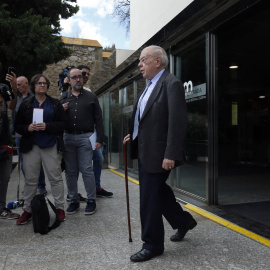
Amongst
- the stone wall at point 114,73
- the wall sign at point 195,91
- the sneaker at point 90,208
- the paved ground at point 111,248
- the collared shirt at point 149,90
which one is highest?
the stone wall at point 114,73

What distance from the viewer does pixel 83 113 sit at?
14.0ft

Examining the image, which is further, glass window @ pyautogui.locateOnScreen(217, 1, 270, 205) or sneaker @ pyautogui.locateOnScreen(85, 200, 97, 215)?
glass window @ pyautogui.locateOnScreen(217, 1, 270, 205)

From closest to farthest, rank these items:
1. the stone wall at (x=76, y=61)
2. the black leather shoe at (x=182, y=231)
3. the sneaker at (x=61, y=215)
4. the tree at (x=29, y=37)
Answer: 1. the black leather shoe at (x=182, y=231)
2. the sneaker at (x=61, y=215)
3. the tree at (x=29, y=37)
4. the stone wall at (x=76, y=61)

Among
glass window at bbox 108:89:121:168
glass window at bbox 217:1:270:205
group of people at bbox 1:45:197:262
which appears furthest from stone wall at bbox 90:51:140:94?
group of people at bbox 1:45:197:262

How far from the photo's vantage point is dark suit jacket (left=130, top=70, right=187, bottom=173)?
2510 mm

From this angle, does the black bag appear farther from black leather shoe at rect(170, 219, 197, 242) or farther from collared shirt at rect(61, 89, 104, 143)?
black leather shoe at rect(170, 219, 197, 242)

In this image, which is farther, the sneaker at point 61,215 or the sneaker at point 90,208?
the sneaker at point 90,208

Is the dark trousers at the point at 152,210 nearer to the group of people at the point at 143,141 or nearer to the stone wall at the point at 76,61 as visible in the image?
the group of people at the point at 143,141

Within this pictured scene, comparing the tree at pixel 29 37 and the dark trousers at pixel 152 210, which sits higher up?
the tree at pixel 29 37

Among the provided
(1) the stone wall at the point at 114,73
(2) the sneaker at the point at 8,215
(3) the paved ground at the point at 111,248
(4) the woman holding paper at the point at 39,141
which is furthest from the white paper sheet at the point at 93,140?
(1) the stone wall at the point at 114,73

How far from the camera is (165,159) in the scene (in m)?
2.52

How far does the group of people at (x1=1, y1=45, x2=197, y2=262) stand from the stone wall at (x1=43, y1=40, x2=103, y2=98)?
1367cm

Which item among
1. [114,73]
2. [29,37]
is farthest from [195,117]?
[29,37]

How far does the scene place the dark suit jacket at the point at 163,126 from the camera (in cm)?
251
